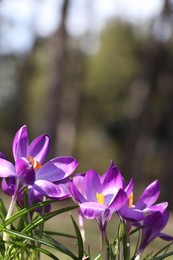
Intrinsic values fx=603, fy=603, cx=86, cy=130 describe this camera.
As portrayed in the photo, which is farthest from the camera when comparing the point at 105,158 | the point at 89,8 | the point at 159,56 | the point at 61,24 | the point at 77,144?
the point at 77,144

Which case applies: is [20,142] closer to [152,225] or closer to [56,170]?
[56,170]

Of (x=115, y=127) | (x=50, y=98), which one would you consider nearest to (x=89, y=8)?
(x=50, y=98)

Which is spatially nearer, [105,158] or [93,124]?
[105,158]

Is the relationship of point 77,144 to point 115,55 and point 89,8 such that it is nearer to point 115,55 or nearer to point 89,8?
point 115,55

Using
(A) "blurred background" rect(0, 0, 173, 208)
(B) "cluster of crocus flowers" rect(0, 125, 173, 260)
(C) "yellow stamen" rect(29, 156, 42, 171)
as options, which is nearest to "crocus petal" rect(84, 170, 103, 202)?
(B) "cluster of crocus flowers" rect(0, 125, 173, 260)

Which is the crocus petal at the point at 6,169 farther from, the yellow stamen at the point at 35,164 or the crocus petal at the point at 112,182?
the crocus petal at the point at 112,182

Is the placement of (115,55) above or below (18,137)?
below

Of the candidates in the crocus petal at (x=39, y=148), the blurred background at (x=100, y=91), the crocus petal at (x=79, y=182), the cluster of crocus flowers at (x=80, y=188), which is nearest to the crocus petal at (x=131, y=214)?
the cluster of crocus flowers at (x=80, y=188)
